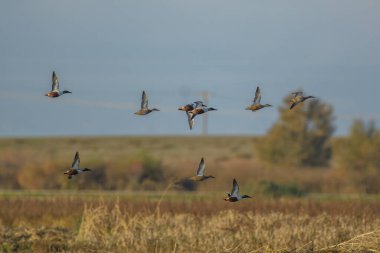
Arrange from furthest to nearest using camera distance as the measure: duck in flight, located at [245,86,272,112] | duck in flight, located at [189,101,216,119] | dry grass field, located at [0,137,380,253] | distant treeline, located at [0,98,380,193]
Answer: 1. distant treeline, located at [0,98,380,193]
2. dry grass field, located at [0,137,380,253]
3. duck in flight, located at [245,86,272,112]
4. duck in flight, located at [189,101,216,119]

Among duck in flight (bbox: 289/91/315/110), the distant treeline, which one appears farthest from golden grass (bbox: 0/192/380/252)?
the distant treeline

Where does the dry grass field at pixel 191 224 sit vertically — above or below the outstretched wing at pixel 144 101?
below

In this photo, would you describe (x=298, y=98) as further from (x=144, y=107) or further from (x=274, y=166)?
(x=274, y=166)

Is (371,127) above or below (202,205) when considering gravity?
above

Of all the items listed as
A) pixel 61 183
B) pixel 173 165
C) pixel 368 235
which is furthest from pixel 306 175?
pixel 368 235

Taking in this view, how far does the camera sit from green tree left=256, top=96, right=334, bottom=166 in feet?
196

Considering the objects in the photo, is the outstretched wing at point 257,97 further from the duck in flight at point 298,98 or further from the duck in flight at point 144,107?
the duck in flight at point 144,107

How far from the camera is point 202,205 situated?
1118 inches

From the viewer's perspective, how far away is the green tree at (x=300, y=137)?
59625 mm

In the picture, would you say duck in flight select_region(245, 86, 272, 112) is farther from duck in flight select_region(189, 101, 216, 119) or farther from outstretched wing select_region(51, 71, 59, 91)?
outstretched wing select_region(51, 71, 59, 91)

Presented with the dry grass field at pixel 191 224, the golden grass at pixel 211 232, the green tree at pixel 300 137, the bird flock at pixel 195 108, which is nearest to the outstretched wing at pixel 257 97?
the bird flock at pixel 195 108

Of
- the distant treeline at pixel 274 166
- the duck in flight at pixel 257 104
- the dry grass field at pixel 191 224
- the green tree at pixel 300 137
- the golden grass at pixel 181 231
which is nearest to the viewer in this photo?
the duck in flight at pixel 257 104

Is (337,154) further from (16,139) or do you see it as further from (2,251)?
(16,139)

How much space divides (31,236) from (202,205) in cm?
847
